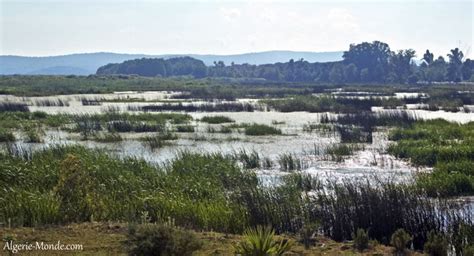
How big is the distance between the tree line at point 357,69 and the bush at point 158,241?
4173 inches

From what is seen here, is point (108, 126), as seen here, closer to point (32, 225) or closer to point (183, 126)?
point (183, 126)

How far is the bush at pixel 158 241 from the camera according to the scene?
8344mm

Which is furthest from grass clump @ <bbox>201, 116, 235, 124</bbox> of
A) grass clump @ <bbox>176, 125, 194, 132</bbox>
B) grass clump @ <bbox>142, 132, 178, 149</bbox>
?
grass clump @ <bbox>142, 132, 178, 149</bbox>

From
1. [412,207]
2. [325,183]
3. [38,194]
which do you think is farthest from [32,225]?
[325,183]

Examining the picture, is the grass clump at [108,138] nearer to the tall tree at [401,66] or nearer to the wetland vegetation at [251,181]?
the wetland vegetation at [251,181]

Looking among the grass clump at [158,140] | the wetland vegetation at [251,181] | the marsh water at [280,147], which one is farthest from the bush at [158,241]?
the grass clump at [158,140]

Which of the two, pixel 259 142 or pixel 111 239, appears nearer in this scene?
pixel 111 239

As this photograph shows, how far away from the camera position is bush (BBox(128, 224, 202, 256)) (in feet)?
27.4

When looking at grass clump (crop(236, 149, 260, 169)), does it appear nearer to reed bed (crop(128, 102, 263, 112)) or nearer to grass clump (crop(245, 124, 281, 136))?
grass clump (crop(245, 124, 281, 136))

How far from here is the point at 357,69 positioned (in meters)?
124

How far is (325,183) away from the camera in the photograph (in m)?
16.7

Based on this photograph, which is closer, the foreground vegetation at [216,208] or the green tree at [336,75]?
the foreground vegetation at [216,208]

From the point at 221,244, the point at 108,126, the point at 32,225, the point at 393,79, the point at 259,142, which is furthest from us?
the point at 393,79

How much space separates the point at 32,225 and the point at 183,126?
19052mm
